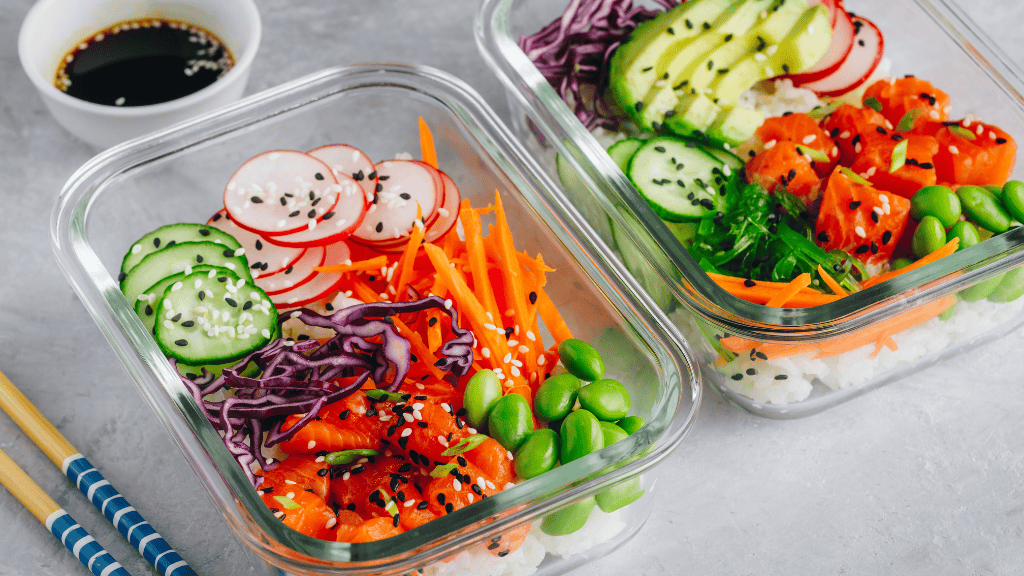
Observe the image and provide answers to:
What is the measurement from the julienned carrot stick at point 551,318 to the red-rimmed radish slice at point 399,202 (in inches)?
13.7

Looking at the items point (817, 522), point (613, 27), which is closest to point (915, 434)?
point (817, 522)

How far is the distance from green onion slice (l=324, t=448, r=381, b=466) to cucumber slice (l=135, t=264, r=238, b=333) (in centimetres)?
48

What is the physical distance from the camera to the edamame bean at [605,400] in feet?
5.60

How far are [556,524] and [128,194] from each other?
1.30 m

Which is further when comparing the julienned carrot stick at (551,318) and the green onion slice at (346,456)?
the julienned carrot stick at (551,318)

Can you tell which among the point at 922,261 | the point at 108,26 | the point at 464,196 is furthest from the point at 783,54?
the point at 108,26

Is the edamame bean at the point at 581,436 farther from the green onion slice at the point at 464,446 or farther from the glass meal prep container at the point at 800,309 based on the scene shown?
the glass meal prep container at the point at 800,309

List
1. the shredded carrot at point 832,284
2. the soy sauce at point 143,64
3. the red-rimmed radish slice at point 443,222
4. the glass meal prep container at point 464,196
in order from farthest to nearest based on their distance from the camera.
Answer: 1. the soy sauce at point 143,64
2. the red-rimmed radish slice at point 443,222
3. the shredded carrot at point 832,284
4. the glass meal prep container at point 464,196

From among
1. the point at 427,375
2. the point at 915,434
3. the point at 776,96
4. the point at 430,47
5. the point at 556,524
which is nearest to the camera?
the point at 556,524

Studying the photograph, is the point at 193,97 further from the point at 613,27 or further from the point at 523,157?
the point at 613,27

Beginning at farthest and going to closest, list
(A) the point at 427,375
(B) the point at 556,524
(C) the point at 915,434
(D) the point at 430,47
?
(D) the point at 430,47 → (C) the point at 915,434 → (A) the point at 427,375 → (B) the point at 556,524

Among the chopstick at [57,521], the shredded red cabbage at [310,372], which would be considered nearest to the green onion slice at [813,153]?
the shredded red cabbage at [310,372]

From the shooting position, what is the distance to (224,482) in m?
1.56

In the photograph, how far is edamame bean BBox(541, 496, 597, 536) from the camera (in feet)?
5.36
